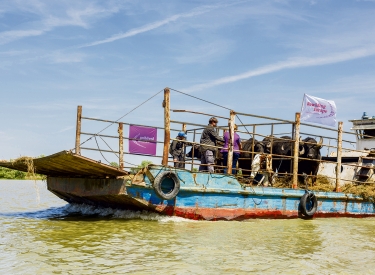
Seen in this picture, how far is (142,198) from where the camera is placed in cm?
1058

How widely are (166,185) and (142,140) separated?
267 centimetres

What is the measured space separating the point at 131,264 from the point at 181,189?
4562 millimetres

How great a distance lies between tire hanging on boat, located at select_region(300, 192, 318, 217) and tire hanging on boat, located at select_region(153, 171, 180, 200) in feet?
14.4

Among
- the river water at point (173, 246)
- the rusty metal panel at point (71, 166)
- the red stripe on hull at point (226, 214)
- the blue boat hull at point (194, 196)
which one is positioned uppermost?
the rusty metal panel at point (71, 166)

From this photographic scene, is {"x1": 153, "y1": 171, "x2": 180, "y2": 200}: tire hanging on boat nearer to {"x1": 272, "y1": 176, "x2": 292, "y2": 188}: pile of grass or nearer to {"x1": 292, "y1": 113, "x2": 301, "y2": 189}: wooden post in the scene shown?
{"x1": 292, "y1": 113, "x2": 301, "y2": 189}: wooden post

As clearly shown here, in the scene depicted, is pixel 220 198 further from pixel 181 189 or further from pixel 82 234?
pixel 82 234

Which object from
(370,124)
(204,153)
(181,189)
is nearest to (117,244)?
(181,189)

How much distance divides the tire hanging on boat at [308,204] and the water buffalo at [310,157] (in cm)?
102

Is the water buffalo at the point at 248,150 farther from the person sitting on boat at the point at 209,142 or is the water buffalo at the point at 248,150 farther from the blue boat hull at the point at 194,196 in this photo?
the person sitting on boat at the point at 209,142

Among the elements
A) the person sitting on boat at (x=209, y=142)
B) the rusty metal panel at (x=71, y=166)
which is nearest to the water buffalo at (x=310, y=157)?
the person sitting on boat at (x=209, y=142)

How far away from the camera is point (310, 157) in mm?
14398

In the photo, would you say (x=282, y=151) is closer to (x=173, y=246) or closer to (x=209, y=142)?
(x=209, y=142)

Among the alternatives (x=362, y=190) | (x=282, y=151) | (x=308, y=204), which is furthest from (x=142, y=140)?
(x=362, y=190)

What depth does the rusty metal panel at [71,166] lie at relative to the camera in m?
9.32
